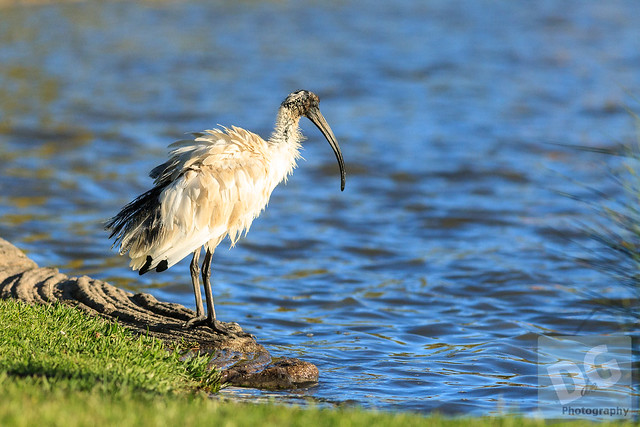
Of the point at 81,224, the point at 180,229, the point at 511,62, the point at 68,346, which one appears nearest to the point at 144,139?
the point at 81,224

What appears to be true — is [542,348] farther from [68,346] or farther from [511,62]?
[511,62]

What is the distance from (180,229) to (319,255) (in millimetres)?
5176

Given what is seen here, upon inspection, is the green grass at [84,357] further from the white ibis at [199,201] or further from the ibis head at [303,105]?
the ibis head at [303,105]

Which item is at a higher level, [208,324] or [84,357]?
[208,324]

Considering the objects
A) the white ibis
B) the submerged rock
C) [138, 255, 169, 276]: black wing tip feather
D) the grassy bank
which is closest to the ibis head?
the white ibis

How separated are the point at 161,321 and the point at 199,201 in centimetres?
107

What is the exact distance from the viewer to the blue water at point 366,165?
8984 millimetres

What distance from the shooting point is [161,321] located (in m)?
7.48

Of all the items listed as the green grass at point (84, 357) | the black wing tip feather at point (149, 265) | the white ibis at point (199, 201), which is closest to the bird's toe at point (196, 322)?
the white ibis at point (199, 201)

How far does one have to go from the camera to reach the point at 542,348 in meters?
8.53

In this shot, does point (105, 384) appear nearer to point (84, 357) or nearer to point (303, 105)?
point (84, 357)

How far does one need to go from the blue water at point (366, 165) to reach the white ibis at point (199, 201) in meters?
1.33

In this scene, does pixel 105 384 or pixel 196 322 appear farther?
pixel 196 322

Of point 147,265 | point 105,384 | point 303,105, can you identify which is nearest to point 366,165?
point 303,105
